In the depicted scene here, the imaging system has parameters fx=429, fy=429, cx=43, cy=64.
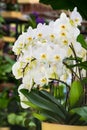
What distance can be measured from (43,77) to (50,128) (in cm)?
15

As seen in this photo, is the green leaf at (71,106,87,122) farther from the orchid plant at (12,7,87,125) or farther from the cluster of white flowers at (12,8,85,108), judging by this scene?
the cluster of white flowers at (12,8,85,108)

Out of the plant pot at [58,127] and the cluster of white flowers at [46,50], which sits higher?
the cluster of white flowers at [46,50]

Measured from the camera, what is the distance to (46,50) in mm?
1247

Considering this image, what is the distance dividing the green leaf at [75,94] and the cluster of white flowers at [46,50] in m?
0.07

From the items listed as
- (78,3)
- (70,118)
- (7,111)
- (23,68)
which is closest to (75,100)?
(70,118)

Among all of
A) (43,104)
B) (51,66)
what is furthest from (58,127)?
(51,66)

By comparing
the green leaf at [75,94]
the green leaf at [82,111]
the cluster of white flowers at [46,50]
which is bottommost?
the green leaf at [82,111]

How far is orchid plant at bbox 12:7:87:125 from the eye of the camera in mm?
1248

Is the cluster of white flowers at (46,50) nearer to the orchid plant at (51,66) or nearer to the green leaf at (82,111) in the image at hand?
the orchid plant at (51,66)

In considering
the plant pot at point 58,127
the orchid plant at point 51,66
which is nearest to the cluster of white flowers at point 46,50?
the orchid plant at point 51,66

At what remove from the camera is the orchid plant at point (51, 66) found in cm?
125

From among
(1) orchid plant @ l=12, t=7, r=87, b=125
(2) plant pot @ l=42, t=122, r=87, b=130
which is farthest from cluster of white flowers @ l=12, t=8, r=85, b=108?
(2) plant pot @ l=42, t=122, r=87, b=130

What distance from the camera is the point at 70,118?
49.4 inches

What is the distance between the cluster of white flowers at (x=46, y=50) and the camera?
4.10ft
